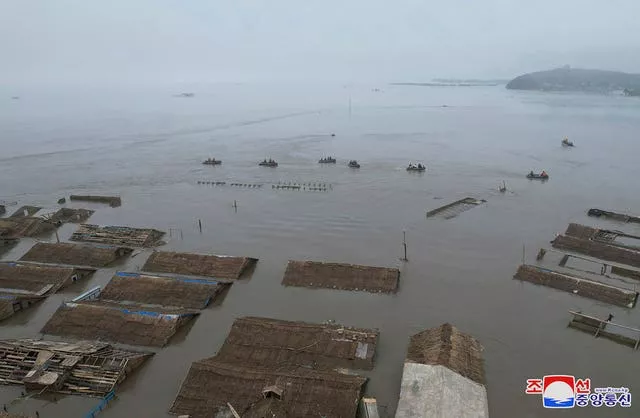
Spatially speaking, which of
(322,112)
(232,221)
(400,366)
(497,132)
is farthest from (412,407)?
(322,112)

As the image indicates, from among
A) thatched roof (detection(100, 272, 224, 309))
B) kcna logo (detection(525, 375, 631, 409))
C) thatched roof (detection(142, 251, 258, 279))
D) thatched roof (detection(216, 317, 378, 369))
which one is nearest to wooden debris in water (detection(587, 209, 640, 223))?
kcna logo (detection(525, 375, 631, 409))

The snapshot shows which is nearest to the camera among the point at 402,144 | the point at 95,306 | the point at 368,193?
the point at 95,306

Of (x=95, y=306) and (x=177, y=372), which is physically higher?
(x=95, y=306)

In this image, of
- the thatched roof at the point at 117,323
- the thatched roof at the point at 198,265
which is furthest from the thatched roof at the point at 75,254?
the thatched roof at the point at 117,323

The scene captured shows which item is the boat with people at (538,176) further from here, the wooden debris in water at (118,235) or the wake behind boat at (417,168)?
the wooden debris in water at (118,235)

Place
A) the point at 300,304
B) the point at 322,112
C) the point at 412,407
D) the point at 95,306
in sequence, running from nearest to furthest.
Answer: the point at 412,407, the point at 95,306, the point at 300,304, the point at 322,112

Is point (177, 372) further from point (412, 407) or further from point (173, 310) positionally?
point (412, 407)
